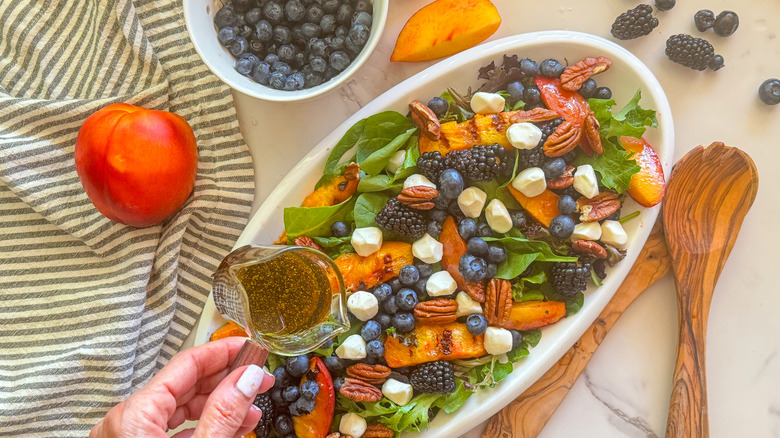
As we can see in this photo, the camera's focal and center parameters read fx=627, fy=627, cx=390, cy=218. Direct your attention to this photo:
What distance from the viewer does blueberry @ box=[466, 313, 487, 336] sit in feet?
4.55

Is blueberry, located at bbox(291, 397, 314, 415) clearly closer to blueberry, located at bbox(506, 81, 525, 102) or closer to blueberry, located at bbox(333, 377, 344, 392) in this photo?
blueberry, located at bbox(333, 377, 344, 392)

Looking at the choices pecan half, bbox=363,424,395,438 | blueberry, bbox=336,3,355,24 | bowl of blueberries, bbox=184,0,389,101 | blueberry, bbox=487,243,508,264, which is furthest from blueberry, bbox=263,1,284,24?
pecan half, bbox=363,424,395,438

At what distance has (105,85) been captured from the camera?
1.56 metres

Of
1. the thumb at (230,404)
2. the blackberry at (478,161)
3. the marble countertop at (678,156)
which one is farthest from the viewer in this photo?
the marble countertop at (678,156)

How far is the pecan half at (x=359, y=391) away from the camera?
4.55 ft

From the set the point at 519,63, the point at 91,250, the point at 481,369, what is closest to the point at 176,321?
the point at 91,250

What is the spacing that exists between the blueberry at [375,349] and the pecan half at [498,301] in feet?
0.82

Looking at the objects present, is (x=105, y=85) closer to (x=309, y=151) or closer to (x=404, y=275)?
(x=309, y=151)

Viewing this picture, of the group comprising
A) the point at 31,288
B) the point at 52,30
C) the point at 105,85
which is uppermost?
the point at 52,30

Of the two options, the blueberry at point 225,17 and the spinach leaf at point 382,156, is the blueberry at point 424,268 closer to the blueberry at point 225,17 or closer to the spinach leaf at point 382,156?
the spinach leaf at point 382,156

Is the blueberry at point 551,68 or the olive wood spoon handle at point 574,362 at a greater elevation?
the blueberry at point 551,68

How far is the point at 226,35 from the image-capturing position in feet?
4.75

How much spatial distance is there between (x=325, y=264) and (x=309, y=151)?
0.42m

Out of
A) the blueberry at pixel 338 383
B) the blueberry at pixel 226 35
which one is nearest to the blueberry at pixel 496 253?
the blueberry at pixel 338 383
